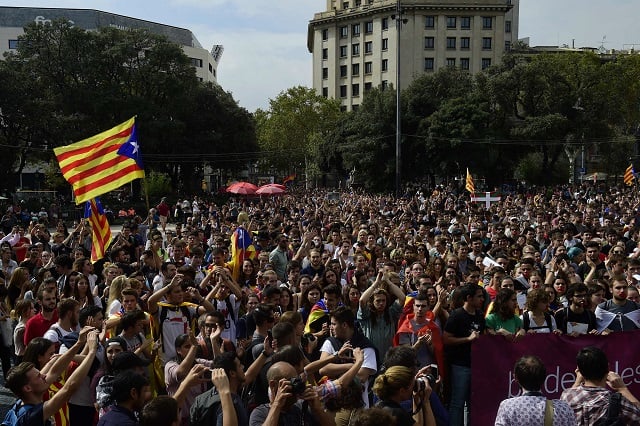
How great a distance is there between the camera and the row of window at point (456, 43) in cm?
7844

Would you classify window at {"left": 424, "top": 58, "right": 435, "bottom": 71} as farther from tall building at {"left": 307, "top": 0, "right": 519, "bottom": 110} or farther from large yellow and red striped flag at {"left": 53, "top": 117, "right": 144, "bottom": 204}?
large yellow and red striped flag at {"left": 53, "top": 117, "right": 144, "bottom": 204}

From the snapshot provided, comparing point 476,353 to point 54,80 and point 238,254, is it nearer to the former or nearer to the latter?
point 238,254

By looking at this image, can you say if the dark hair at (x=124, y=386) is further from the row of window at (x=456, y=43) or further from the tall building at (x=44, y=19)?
the row of window at (x=456, y=43)

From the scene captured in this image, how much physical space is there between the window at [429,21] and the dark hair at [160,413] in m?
79.2

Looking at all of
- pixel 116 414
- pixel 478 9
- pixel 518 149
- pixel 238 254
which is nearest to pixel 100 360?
pixel 116 414

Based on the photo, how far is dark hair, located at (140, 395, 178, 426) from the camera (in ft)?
11.7

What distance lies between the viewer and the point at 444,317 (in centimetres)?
691

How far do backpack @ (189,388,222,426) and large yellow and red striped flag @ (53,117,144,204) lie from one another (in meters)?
7.15

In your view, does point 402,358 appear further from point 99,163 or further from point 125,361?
point 99,163

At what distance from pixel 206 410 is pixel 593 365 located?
2463 millimetres

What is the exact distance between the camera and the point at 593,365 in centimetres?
432

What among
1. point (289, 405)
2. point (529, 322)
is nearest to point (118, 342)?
point (289, 405)

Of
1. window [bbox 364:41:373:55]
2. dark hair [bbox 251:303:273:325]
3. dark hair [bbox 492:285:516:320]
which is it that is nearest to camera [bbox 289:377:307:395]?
dark hair [bbox 251:303:273:325]

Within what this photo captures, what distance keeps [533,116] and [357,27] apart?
40.0 m
